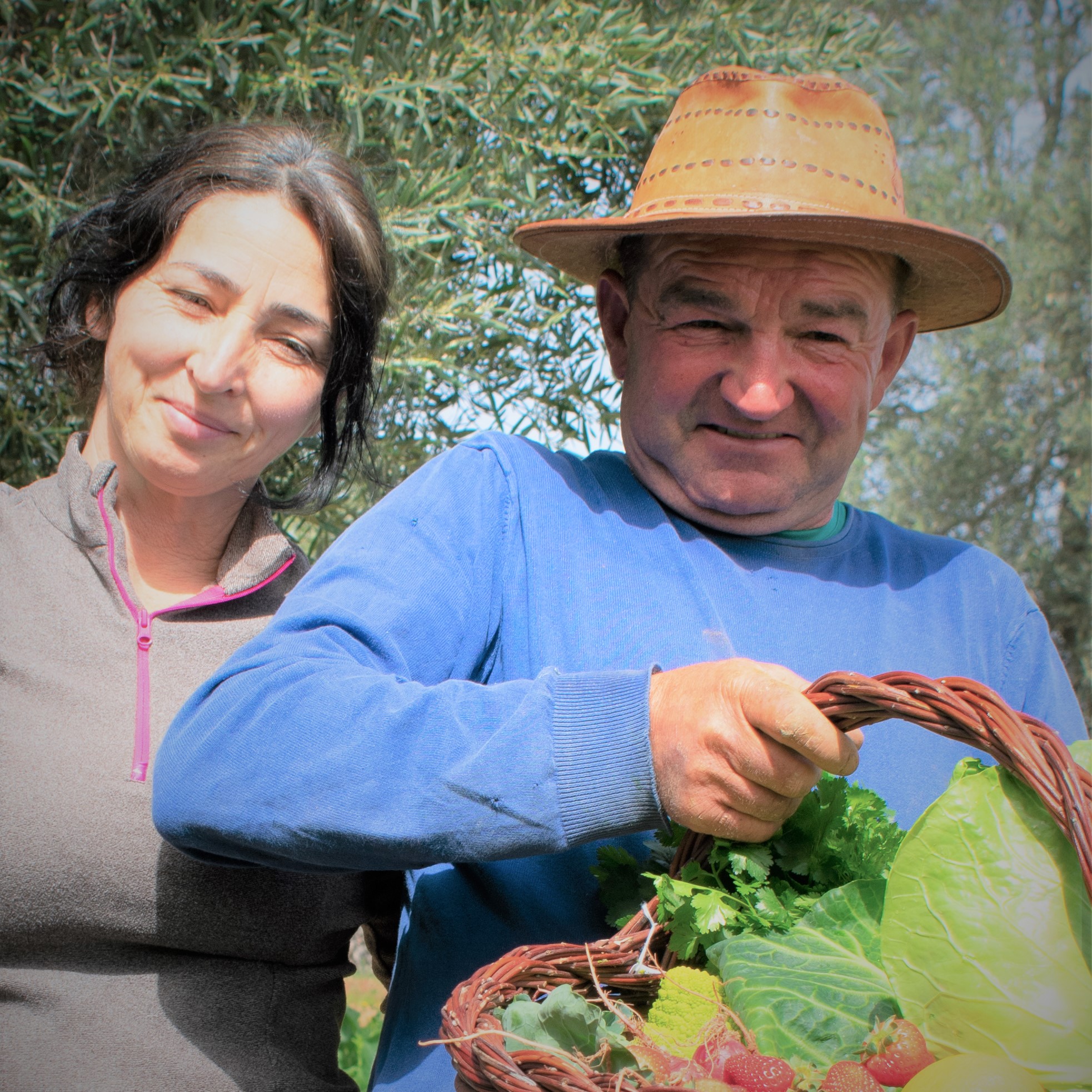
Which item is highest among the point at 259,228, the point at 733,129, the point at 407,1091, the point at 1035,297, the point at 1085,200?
the point at 1085,200

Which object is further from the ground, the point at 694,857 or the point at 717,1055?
the point at 694,857

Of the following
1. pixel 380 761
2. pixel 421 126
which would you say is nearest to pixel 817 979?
pixel 380 761

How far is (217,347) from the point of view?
1.97 meters

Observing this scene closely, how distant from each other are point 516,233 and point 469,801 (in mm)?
1348

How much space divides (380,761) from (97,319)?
4.64 ft

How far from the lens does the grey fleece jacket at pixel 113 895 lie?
5.57 ft

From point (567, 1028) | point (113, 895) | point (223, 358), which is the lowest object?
point (113, 895)

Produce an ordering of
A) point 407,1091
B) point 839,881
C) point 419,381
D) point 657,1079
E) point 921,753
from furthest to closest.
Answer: point 419,381, point 921,753, point 407,1091, point 839,881, point 657,1079

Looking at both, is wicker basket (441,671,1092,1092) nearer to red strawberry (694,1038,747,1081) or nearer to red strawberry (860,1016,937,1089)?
red strawberry (694,1038,747,1081)

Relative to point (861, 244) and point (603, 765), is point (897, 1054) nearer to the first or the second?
point (603, 765)

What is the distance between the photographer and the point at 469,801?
1247 millimetres

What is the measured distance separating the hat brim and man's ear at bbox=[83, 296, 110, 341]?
0.88 metres

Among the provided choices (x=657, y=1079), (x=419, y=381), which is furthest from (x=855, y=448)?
(x=419, y=381)

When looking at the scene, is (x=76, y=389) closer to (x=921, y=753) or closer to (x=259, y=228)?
(x=259, y=228)
